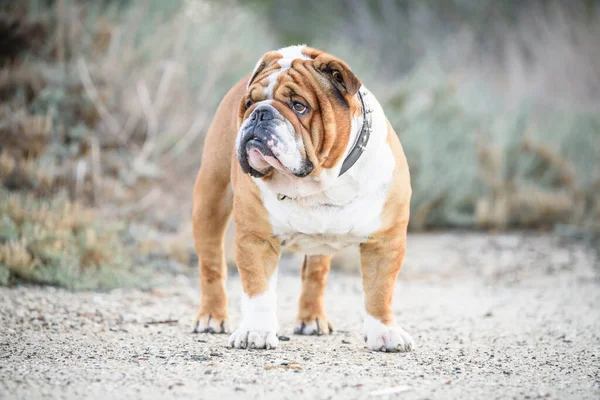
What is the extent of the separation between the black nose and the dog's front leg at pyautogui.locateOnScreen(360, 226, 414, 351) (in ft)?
3.11

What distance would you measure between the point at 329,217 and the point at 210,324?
1.21 meters

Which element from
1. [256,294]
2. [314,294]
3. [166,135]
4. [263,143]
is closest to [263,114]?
[263,143]

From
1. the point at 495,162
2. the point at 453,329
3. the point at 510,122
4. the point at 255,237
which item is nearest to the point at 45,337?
the point at 255,237

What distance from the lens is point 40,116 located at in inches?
340

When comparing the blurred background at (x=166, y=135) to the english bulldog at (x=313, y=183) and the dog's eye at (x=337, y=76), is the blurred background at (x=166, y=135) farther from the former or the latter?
the dog's eye at (x=337, y=76)

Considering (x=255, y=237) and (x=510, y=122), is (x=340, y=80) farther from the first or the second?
(x=510, y=122)

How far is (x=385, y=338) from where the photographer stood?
4164 mm

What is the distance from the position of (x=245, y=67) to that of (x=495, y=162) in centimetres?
392

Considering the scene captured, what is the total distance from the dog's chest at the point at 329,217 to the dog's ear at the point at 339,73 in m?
0.60

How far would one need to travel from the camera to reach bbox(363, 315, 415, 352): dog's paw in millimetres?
4148

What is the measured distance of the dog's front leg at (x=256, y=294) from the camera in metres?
4.11

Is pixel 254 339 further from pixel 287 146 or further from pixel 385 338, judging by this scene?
pixel 287 146

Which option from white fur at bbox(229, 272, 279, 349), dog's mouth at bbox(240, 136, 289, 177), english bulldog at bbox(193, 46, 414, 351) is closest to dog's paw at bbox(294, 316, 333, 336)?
english bulldog at bbox(193, 46, 414, 351)

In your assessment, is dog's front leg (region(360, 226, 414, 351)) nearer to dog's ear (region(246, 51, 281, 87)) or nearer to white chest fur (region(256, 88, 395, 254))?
white chest fur (region(256, 88, 395, 254))
